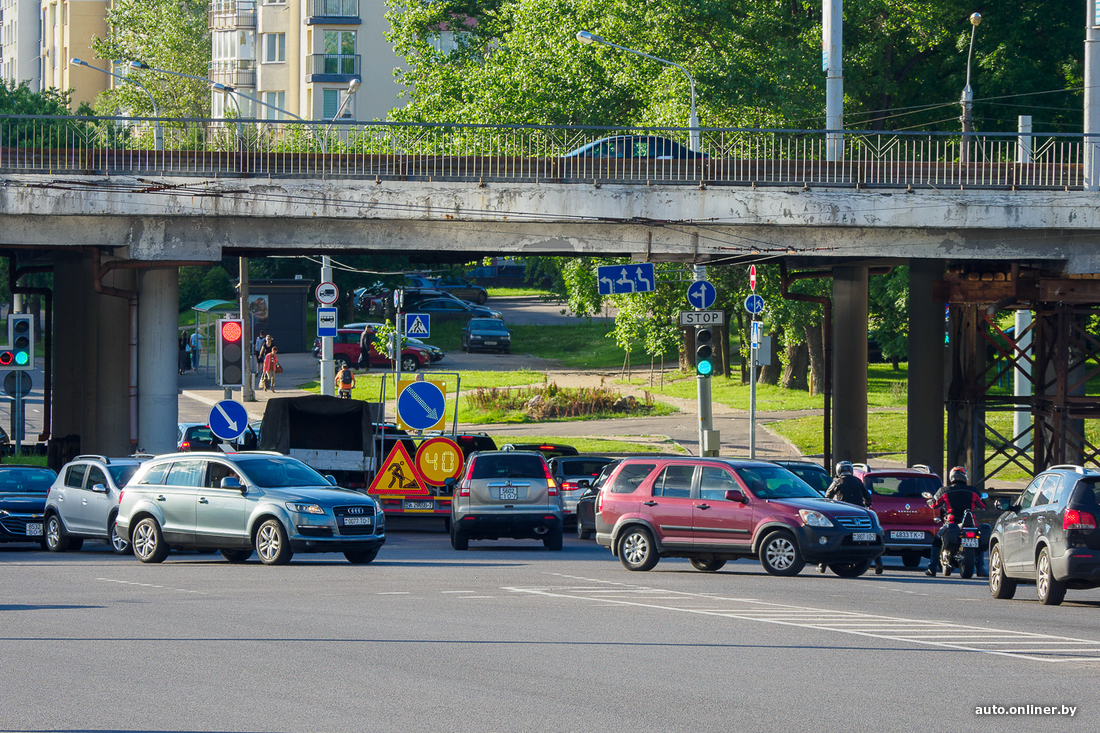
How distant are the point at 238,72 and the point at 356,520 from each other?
78165 millimetres

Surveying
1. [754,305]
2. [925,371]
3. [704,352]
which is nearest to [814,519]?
[704,352]

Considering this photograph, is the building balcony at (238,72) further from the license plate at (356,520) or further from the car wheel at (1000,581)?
the car wheel at (1000,581)

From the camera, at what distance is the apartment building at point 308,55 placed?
274 feet

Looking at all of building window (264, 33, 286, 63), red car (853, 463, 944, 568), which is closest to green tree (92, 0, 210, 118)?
building window (264, 33, 286, 63)

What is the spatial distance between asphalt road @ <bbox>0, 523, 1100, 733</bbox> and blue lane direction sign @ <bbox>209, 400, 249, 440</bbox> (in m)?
7.98

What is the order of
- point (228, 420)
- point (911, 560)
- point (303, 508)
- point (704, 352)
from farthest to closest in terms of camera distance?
point (704, 352) → point (228, 420) → point (911, 560) → point (303, 508)

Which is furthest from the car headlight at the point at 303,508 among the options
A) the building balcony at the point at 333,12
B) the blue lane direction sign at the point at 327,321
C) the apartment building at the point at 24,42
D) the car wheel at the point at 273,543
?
the apartment building at the point at 24,42

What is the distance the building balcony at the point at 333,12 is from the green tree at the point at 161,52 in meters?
10.1

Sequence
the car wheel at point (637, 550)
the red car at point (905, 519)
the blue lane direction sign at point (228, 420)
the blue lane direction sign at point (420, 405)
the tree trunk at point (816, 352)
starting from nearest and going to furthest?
the car wheel at point (637, 550)
the red car at point (905, 519)
the blue lane direction sign at point (420, 405)
the blue lane direction sign at point (228, 420)
the tree trunk at point (816, 352)

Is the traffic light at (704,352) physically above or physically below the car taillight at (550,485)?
above

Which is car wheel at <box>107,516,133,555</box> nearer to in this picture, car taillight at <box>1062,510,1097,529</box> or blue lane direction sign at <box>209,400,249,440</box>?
blue lane direction sign at <box>209,400,249,440</box>

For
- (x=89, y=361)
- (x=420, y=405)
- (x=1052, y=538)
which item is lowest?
(x=1052, y=538)

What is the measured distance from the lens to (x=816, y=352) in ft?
159

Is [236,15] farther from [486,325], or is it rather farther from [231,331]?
[231,331]
